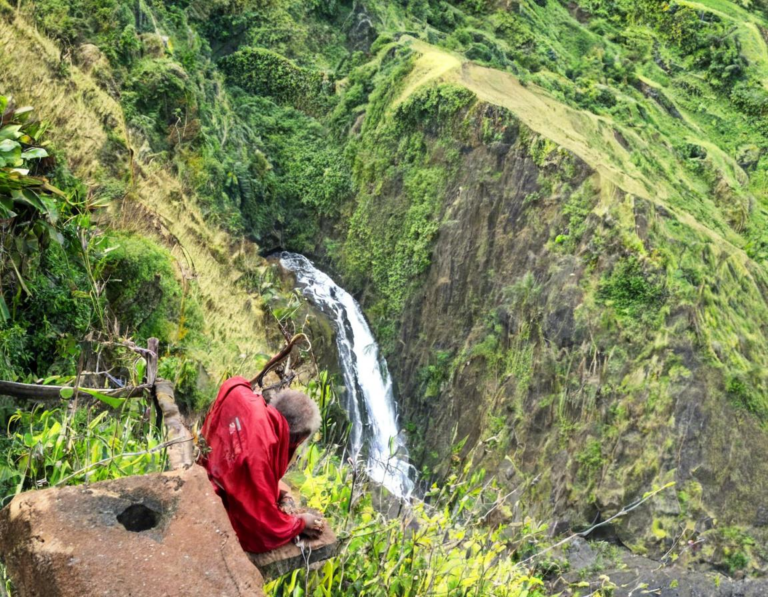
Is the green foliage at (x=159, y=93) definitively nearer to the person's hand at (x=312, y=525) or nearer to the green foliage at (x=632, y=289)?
the green foliage at (x=632, y=289)

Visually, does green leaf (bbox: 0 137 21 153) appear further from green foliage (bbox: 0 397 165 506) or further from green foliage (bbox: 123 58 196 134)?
green foliage (bbox: 123 58 196 134)

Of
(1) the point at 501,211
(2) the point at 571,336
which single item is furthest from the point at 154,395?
(1) the point at 501,211

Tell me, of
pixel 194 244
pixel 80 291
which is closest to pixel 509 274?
pixel 194 244

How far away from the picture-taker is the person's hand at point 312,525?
2.91 m

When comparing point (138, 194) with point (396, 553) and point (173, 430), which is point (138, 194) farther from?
point (396, 553)

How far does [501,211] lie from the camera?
46.8 feet

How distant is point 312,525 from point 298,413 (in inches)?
18.9

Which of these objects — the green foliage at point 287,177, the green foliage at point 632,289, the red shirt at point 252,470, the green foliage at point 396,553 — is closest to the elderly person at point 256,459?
the red shirt at point 252,470

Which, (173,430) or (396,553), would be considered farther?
(396,553)

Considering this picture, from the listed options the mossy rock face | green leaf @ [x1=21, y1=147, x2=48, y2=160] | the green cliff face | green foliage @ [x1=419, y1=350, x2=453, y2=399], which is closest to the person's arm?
green leaf @ [x1=21, y1=147, x2=48, y2=160]

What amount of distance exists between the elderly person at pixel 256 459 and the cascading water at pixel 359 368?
1024 centimetres

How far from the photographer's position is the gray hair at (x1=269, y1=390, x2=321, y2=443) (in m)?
3.07

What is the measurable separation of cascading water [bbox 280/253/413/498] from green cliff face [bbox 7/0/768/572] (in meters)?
0.40

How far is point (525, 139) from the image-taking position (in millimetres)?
14055
